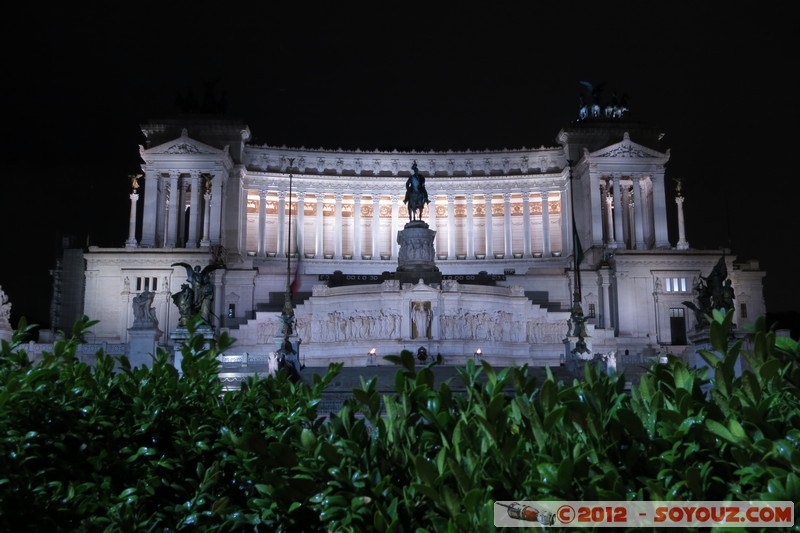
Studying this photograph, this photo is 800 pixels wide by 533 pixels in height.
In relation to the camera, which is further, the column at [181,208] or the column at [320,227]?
the column at [320,227]

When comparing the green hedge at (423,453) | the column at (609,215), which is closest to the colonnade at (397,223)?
the column at (609,215)

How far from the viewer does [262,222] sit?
83812mm

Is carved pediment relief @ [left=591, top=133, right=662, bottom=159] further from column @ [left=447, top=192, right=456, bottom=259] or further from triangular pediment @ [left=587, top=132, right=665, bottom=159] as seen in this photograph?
column @ [left=447, top=192, right=456, bottom=259]

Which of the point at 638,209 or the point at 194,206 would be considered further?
the point at 638,209

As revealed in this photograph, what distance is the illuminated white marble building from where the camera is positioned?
2282 inches

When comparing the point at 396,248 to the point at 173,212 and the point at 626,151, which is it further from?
the point at 626,151

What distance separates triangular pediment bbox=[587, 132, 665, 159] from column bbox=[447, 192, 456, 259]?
16.6 meters

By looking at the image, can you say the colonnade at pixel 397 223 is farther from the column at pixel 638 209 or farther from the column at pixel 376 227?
the column at pixel 638 209

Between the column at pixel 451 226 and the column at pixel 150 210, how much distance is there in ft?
103

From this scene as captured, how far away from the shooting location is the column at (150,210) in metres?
75.7

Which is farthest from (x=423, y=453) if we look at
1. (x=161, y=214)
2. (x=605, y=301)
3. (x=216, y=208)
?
(x=161, y=214)

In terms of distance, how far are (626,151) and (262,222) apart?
128 ft

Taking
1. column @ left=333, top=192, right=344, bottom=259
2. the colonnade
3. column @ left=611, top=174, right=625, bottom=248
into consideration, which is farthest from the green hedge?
column @ left=333, top=192, right=344, bottom=259

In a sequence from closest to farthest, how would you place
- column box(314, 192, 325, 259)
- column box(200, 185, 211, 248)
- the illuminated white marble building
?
the illuminated white marble building < column box(200, 185, 211, 248) < column box(314, 192, 325, 259)
